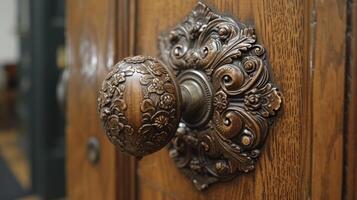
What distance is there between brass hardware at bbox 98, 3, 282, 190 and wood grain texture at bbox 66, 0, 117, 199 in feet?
0.53

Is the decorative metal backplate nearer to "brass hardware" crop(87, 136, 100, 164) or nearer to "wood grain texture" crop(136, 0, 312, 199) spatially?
"wood grain texture" crop(136, 0, 312, 199)

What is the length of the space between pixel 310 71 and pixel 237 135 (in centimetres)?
8

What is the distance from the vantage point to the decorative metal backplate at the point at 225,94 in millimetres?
316

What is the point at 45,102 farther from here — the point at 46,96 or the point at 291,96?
the point at 291,96

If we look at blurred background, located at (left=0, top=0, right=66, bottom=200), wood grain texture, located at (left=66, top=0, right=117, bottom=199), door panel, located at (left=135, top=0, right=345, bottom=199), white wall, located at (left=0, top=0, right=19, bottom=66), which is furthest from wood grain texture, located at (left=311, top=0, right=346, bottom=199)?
white wall, located at (left=0, top=0, right=19, bottom=66)

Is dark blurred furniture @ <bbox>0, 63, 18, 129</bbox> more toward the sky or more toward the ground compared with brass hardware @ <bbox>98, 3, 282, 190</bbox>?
more toward the ground

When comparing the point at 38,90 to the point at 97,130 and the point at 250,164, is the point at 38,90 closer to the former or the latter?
the point at 97,130

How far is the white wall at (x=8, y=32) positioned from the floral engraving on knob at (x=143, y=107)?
4096mm

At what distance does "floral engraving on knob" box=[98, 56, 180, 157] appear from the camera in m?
0.31

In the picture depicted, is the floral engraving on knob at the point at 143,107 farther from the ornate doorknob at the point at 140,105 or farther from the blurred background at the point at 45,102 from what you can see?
the blurred background at the point at 45,102

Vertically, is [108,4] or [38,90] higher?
[108,4]

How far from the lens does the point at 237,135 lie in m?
0.33

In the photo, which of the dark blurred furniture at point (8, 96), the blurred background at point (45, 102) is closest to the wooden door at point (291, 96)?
the blurred background at point (45, 102)

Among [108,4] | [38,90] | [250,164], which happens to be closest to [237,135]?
[250,164]
